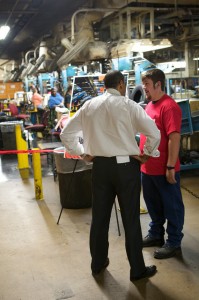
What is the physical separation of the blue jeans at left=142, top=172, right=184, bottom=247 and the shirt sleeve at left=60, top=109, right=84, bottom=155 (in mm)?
792

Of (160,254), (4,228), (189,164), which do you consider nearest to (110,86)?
(160,254)

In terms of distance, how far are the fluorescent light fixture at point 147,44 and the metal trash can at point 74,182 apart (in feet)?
16.0

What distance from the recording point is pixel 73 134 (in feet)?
9.02

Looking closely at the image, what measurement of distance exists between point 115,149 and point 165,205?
34.9 inches

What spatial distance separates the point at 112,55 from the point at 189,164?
435 centimetres

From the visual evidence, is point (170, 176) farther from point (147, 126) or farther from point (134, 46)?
point (134, 46)

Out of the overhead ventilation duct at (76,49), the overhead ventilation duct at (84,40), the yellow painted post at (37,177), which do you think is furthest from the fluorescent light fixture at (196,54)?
the yellow painted post at (37,177)

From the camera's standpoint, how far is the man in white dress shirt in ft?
8.36

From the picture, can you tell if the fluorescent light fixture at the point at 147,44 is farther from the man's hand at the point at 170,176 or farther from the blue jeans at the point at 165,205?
the man's hand at the point at 170,176

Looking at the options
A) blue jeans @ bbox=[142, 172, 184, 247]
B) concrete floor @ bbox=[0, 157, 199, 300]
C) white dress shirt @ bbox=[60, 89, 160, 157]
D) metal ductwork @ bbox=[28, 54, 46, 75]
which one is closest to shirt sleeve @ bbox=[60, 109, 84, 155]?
white dress shirt @ bbox=[60, 89, 160, 157]

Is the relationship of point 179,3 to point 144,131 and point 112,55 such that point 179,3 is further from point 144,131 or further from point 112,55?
point 144,131

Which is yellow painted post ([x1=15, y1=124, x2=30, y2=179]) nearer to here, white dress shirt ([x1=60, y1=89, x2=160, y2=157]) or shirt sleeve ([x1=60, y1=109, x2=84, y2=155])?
shirt sleeve ([x1=60, y1=109, x2=84, y2=155])

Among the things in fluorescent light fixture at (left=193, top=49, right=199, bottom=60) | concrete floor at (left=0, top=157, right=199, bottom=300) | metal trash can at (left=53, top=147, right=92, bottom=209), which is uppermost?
fluorescent light fixture at (left=193, top=49, right=199, bottom=60)

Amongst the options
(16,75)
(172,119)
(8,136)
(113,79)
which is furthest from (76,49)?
(16,75)
